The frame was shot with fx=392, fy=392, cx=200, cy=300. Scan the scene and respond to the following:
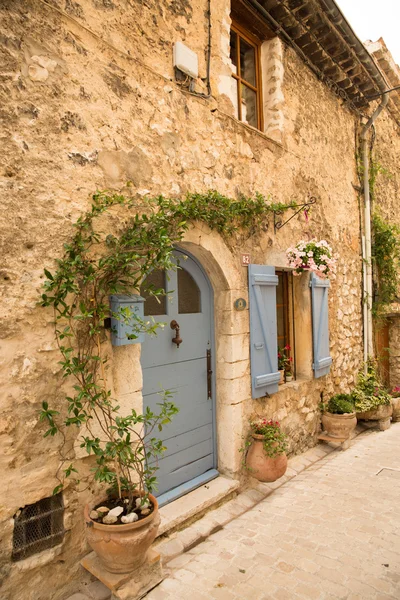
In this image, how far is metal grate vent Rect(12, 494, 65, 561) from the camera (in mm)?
2178

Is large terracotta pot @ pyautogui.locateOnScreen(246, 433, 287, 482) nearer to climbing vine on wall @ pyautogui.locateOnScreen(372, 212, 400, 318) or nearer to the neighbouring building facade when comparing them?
the neighbouring building facade

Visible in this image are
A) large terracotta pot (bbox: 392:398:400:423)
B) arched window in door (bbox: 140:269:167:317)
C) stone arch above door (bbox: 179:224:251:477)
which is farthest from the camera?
large terracotta pot (bbox: 392:398:400:423)

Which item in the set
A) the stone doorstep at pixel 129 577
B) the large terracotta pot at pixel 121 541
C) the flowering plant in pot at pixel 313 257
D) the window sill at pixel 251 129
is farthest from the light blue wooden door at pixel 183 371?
the window sill at pixel 251 129

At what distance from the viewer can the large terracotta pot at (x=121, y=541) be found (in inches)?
84.1

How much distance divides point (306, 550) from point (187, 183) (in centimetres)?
290

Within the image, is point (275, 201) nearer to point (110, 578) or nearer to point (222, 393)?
point (222, 393)

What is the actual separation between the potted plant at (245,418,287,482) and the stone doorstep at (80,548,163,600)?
4.59 feet

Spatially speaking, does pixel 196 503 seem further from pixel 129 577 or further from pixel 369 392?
pixel 369 392

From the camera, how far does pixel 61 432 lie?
2332 millimetres

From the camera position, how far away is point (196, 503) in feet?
10.3

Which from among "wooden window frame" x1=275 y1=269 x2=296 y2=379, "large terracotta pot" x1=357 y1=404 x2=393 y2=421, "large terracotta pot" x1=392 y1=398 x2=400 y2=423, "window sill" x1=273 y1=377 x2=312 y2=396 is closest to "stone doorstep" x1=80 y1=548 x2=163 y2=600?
"window sill" x1=273 y1=377 x2=312 y2=396

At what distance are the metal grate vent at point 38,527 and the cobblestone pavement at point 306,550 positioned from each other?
0.68 m

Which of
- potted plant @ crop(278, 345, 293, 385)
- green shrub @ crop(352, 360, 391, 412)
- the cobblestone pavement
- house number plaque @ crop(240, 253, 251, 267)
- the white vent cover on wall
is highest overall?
the white vent cover on wall

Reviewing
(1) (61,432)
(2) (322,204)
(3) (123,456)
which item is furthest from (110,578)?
(2) (322,204)
